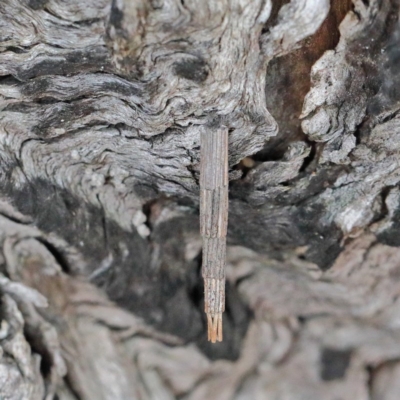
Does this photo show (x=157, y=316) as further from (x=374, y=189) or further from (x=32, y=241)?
(x=374, y=189)

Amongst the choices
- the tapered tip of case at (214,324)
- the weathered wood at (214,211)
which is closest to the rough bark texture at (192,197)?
the weathered wood at (214,211)

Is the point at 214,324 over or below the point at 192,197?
below

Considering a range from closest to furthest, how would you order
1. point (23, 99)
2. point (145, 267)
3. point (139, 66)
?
point (139, 66) < point (23, 99) < point (145, 267)

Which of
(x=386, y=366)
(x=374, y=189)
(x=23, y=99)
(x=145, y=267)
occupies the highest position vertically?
(x=23, y=99)

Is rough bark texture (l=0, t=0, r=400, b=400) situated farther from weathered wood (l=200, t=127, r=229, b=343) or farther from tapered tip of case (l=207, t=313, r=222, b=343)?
tapered tip of case (l=207, t=313, r=222, b=343)

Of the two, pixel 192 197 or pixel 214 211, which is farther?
pixel 192 197

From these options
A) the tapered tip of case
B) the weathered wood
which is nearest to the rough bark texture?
the weathered wood

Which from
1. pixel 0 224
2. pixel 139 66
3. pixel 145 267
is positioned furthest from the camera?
pixel 145 267

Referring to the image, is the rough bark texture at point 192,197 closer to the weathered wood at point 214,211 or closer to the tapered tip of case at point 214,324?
the weathered wood at point 214,211

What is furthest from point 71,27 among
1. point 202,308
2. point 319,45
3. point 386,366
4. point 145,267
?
point 386,366
